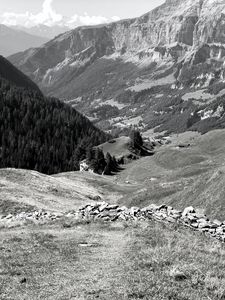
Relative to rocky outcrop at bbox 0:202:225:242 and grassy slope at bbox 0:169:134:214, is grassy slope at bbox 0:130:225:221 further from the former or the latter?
rocky outcrop at bbox 0:202:225:242

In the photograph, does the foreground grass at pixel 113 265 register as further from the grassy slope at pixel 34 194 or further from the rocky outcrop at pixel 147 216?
the grassy slope at pixel 34 194

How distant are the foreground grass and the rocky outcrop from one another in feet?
5.36

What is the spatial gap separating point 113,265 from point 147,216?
A: 14.7m

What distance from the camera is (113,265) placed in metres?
21.6

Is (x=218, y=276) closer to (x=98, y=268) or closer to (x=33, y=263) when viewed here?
(x=98, y=268)

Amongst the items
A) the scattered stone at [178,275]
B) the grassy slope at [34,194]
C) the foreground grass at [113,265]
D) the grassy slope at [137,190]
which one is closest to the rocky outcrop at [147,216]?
the foreground grass at [113,265]

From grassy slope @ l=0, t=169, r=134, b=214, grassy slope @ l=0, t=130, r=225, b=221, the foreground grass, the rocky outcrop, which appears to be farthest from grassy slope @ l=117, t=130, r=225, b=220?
the foreground grass

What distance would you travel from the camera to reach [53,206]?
6631 cm

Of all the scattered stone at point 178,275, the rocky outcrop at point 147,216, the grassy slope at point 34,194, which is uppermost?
the scattered stone at point 178,275

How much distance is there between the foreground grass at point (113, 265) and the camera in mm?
16953

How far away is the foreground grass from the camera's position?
1695 centimetres

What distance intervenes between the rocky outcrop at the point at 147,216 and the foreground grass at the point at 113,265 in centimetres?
163

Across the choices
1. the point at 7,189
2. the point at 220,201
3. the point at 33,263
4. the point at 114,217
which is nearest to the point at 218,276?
the point at 33,263

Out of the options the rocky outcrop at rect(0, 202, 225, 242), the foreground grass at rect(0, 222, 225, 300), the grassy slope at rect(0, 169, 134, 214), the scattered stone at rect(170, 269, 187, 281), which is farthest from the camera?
the grassy slope at rect(0, 169, 134, 214)
